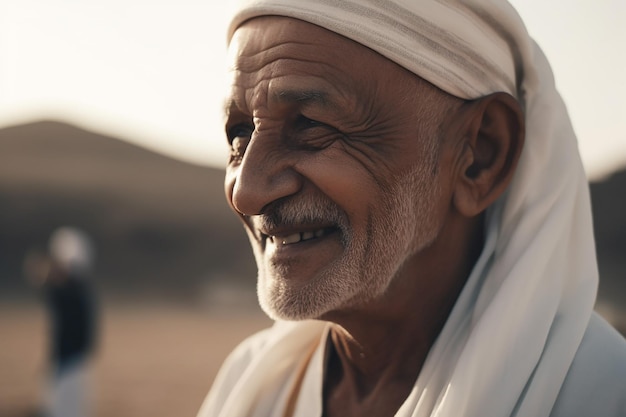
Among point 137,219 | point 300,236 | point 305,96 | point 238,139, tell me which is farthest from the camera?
point 137,219

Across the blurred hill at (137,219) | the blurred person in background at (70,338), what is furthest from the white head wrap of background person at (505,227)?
the blurred hill at (137,219)

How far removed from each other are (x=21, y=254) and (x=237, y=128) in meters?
32.2

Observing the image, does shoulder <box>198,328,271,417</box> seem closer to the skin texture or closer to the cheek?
the skin texture

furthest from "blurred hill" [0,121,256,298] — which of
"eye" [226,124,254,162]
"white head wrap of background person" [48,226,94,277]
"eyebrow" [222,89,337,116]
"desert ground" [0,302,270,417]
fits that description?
"eyebrow" [222,89,337,116]

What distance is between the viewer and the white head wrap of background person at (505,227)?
7.90 feet

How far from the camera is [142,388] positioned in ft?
47.1

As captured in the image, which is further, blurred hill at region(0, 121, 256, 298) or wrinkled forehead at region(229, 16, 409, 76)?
blurred hill at region(0, 121, 256, 298)

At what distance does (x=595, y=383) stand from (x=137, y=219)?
3591 cm

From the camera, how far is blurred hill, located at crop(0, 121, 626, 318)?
32781 millimetres

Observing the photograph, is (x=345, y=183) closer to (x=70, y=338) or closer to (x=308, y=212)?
(x=308, y=212)

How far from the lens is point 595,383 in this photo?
241 centimetres

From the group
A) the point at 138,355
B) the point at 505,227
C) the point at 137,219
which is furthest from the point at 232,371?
the point at 137,219

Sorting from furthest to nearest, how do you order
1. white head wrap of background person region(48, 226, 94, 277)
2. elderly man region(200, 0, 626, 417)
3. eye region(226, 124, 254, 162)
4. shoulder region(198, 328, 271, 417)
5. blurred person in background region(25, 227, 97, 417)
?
1. white head wrap of background person region(48, 226, 94, 277)
2. blurred person in background region(25, 227, 97, 417)
3. shoulder region(198, 328, 271, 417)
4. eye region(226, 124, 254, 162)
5. elderly man region(200, 0, 626, 417)

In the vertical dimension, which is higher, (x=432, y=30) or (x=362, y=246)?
(x=432, y=30)
